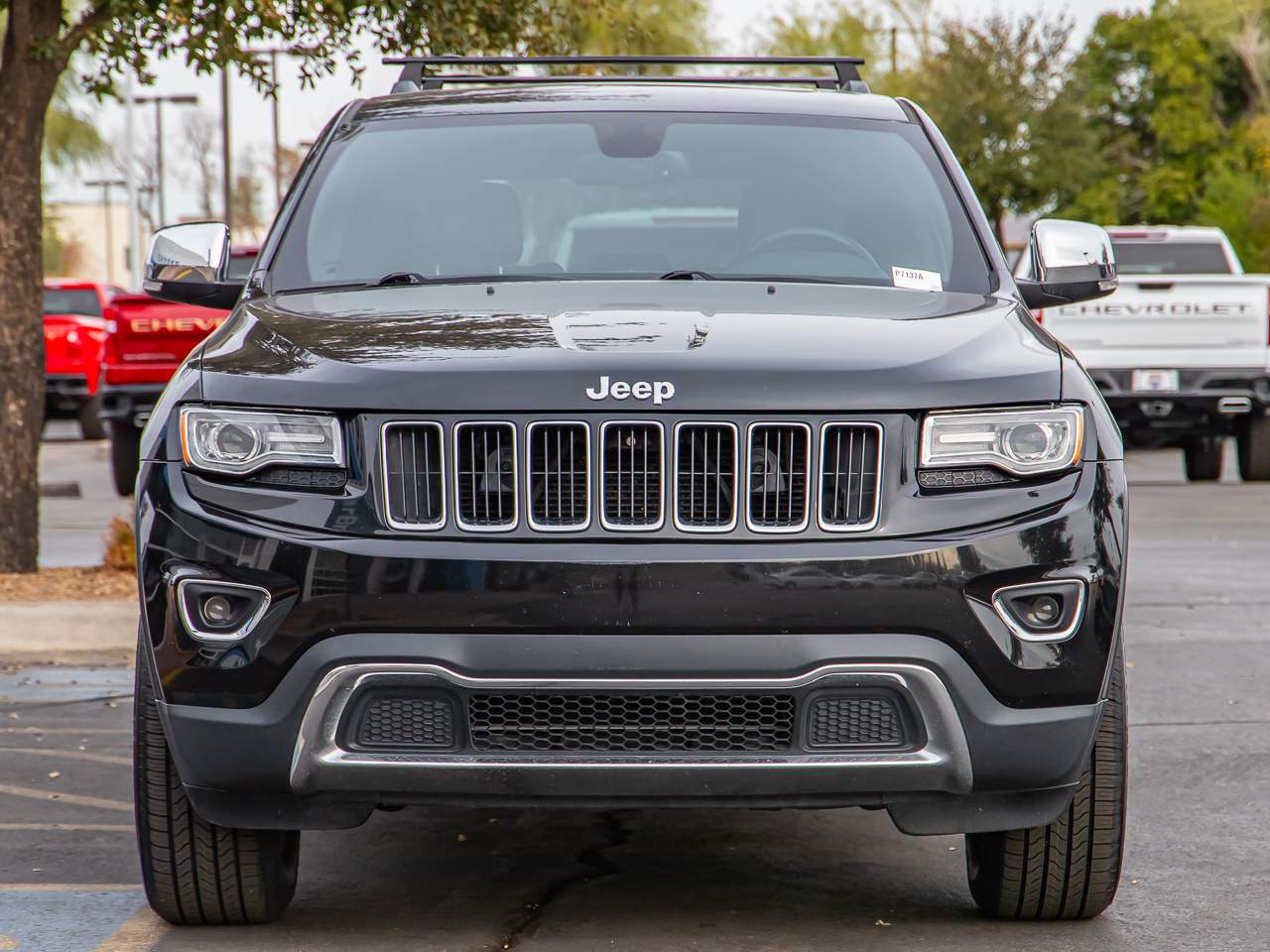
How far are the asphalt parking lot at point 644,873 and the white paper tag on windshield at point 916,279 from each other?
1.37 meters

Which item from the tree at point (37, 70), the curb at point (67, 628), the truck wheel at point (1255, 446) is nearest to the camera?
the curb at point (67, 628)

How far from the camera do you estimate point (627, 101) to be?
5188 millimetres

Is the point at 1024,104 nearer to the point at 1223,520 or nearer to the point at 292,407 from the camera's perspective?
the point at 1223,520

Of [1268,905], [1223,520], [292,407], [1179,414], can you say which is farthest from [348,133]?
[1179,414]

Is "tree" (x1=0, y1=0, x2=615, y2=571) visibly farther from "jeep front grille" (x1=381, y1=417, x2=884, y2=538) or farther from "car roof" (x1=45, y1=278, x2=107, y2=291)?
"car roof" (x1=45, y1=278, x2=107, y2=291)

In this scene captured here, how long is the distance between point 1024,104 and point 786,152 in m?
46.5

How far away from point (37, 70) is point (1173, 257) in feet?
42.2

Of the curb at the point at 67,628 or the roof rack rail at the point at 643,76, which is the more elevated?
the roof rack rail at the point at 643,76

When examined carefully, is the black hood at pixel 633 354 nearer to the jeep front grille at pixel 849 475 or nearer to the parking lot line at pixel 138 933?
the jeep front grille at pixel 849 475

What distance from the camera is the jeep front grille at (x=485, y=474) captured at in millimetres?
3633

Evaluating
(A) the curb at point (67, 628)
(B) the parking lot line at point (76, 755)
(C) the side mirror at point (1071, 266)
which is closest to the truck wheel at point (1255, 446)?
(A) the curb at point (67, 628)

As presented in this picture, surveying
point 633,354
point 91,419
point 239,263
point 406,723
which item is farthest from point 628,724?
point 91,419

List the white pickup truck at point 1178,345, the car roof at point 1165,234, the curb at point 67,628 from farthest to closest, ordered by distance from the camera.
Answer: the car roof at point 1165,234 → the white pickup truck at point 1178,345 → the curb at point 67,628

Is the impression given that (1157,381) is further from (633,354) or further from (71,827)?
(633,354)
